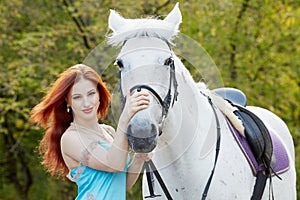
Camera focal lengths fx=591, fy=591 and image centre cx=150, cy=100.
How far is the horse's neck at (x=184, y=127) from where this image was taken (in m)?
3.25

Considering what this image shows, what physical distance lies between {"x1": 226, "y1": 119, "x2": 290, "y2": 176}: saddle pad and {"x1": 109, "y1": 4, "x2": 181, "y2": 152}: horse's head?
2.60ft

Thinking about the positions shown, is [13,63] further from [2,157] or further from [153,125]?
[153,125]

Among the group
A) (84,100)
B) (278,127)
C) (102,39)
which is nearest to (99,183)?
(84,100)

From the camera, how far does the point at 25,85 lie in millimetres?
8477

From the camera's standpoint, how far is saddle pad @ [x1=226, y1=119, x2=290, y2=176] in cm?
373

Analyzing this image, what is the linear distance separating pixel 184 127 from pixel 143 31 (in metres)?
0.61

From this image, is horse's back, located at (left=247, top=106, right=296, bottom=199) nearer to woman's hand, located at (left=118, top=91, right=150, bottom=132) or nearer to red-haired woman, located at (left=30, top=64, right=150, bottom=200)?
red-haired woman, located at (left=30, top=64, right=150, bottom=200)

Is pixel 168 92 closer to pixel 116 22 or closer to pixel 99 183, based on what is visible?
pixel 116 22

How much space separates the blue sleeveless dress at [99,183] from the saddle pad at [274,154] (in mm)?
815

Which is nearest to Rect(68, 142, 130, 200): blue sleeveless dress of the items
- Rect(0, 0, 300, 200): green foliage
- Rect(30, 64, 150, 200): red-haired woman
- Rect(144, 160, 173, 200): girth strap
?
Rect(30, 64, 150, 200): red-haired woman

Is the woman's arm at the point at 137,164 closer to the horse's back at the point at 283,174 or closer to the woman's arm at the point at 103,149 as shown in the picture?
the woman's arm at the point at 103,149

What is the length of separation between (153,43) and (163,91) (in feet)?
0.87

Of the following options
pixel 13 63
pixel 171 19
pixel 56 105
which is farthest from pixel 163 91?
pixel 13 63

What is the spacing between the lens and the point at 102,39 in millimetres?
8297
